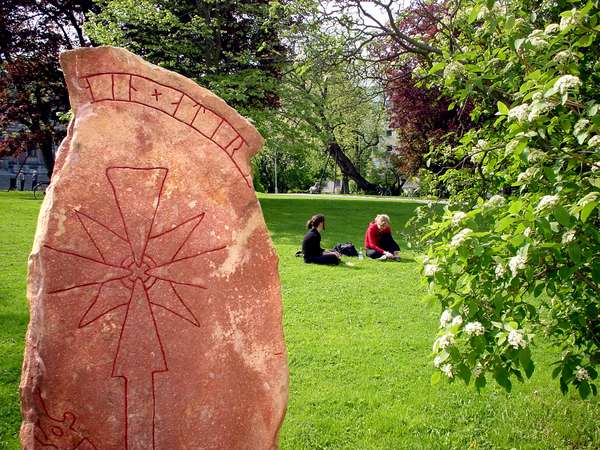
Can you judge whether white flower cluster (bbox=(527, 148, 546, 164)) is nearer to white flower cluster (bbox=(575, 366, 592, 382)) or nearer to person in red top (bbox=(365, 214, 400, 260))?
white flower cluster (bbox=(575, 366, 592, 382))

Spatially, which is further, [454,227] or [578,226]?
[454,227]

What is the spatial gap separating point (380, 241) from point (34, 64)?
612 inches

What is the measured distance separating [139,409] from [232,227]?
117 cm

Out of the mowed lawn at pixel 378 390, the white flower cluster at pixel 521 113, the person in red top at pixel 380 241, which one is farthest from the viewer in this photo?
the person in red top at pixel 380 241

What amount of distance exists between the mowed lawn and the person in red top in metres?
2.63

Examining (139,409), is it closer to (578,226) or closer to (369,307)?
(578,226)

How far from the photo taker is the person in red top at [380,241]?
431 inches

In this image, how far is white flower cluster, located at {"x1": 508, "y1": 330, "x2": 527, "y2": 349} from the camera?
2.42m

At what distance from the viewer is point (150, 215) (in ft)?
9.51

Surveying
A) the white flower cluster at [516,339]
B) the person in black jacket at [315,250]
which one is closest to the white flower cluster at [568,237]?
the white flower cluster at [516,339]

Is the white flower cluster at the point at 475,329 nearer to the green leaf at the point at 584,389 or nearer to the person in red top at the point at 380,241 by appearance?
the green leaf at the point at 584,389

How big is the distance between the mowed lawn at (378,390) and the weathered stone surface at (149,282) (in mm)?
1341

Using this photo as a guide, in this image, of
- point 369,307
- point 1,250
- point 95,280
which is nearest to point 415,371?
point 369,307

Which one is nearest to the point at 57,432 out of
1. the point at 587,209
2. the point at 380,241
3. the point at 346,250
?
the point at 587,209
